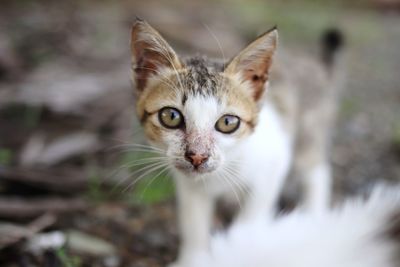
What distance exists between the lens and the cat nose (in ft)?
7.29

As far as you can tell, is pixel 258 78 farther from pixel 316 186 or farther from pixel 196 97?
pixel 316 186

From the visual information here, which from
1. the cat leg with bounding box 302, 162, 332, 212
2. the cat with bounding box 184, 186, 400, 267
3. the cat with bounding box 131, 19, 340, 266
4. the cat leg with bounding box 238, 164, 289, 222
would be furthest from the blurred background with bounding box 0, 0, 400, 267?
the cat with bounding box 184, 186, 400, 267

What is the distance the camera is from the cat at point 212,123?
2279 millimetres

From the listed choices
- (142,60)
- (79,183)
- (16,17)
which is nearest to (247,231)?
(142,60)

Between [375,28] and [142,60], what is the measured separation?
4314 millimetres

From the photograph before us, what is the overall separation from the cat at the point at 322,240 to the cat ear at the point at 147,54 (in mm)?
785

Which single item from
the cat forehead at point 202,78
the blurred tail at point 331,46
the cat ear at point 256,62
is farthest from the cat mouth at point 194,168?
the blurred tail at point 331,46

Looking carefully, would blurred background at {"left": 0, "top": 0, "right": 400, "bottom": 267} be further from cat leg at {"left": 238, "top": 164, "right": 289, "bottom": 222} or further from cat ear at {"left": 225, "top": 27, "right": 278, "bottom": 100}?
cat ear at {"left": 225, "top": 27, "right": 278, "bottom": 100}

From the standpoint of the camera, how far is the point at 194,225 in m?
2.69

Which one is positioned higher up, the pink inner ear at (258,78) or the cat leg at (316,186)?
the pink inner ear at (258,78)

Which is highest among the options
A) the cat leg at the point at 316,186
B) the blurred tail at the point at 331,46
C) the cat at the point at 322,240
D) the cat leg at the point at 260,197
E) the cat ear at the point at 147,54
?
the blurred tail at the point at 331,46

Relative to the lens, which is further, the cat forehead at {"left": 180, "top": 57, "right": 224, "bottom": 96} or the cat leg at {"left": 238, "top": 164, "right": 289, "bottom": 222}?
the cat leg at {"left": 238, "top": 164, "right": 289, "bottom": 222}

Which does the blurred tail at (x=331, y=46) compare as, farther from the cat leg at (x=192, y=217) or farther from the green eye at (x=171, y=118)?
the green eye at (x=171, y=118)

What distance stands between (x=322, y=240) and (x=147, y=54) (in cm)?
109
